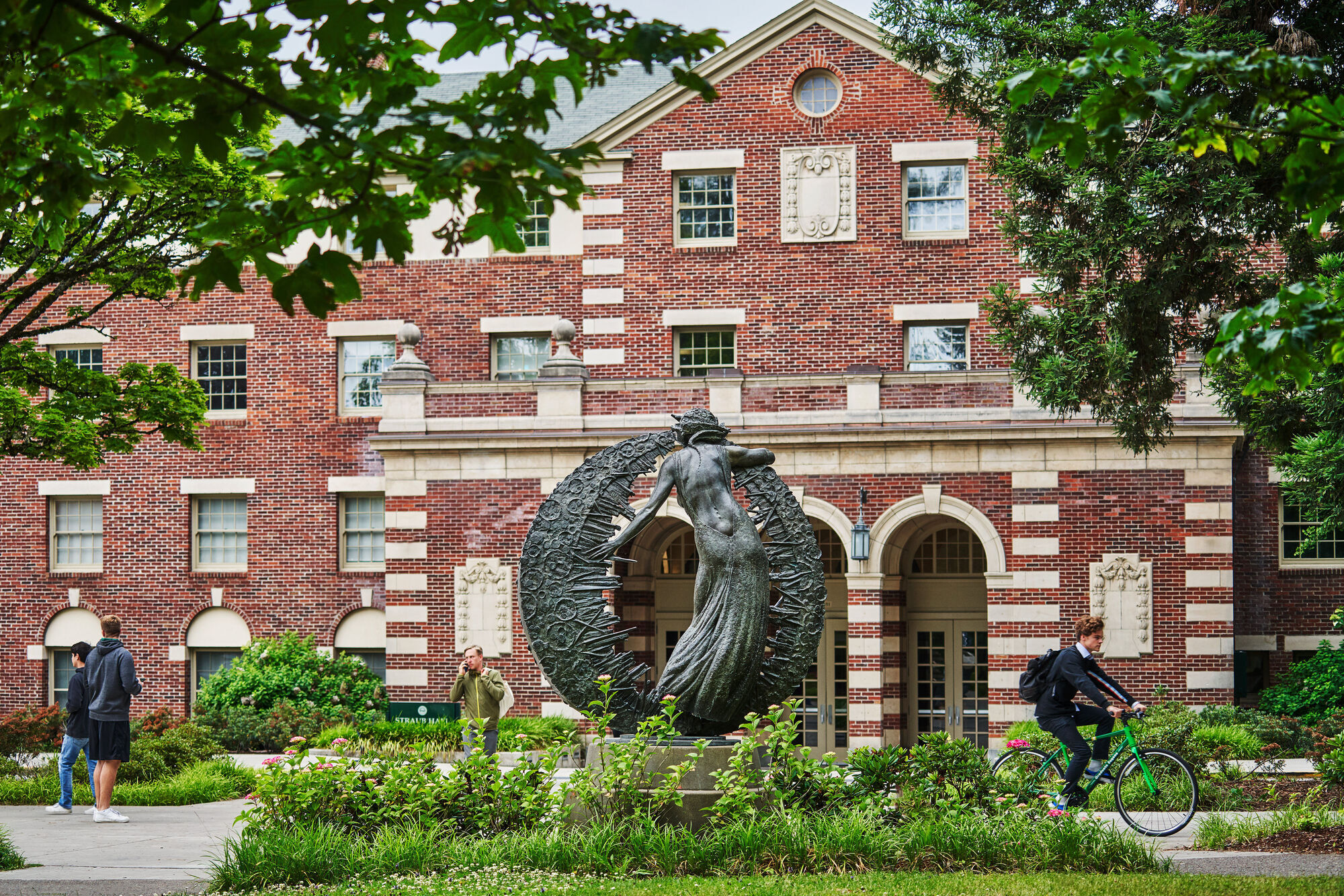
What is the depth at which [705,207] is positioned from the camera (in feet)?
82.0

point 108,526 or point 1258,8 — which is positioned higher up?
point 1258,8

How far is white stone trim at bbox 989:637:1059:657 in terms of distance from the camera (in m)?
21.5

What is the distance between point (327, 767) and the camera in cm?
1098

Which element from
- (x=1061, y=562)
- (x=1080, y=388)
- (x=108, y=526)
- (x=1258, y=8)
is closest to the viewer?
(x=1258, y=8)

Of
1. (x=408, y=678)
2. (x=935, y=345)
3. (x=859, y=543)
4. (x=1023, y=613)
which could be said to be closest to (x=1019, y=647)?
(x=1023, y=613)

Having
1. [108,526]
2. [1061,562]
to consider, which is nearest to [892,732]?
[1061,562]

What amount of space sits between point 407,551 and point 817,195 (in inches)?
389

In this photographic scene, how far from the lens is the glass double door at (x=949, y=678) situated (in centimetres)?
2389

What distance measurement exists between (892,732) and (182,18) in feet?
64.3

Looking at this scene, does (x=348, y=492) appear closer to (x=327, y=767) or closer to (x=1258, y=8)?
(x=327, y=767)

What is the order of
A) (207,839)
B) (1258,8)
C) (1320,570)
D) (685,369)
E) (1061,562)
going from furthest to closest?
(685,369) < (1320,570) < (1061,562) < (1258,8) < (207,839)

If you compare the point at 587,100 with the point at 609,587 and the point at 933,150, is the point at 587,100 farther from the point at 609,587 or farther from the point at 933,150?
the point at 609,587

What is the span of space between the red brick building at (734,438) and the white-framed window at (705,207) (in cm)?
6

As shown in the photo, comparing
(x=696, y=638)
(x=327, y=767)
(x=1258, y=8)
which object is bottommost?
(x=327, y=767)
